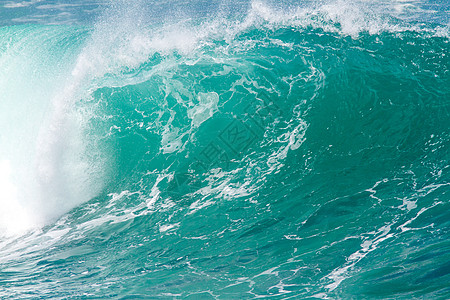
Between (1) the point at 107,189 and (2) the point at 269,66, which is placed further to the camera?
(2) the point at 269,66

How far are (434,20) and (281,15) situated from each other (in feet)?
20.9

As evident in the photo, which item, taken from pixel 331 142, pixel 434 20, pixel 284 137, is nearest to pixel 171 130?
pixel 284 137

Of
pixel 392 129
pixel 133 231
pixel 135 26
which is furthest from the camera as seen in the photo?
pixel 135 26

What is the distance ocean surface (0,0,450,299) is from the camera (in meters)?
7.27

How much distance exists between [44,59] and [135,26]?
4.74 metres

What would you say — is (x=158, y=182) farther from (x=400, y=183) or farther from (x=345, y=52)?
(x=345, y=52)

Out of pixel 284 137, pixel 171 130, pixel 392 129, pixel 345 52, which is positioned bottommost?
pixel 392 129

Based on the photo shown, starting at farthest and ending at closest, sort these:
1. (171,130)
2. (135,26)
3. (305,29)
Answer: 1. (135,26)
2. (305,29)
3. (171,130)

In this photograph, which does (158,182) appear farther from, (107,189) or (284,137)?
(284,137)

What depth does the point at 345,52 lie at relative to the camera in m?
12.5

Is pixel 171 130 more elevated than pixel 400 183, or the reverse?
A: pixel 171 130

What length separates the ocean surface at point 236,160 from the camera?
23.9ft

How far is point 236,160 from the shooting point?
1053cm

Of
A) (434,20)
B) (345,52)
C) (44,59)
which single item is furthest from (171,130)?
(434,20)
